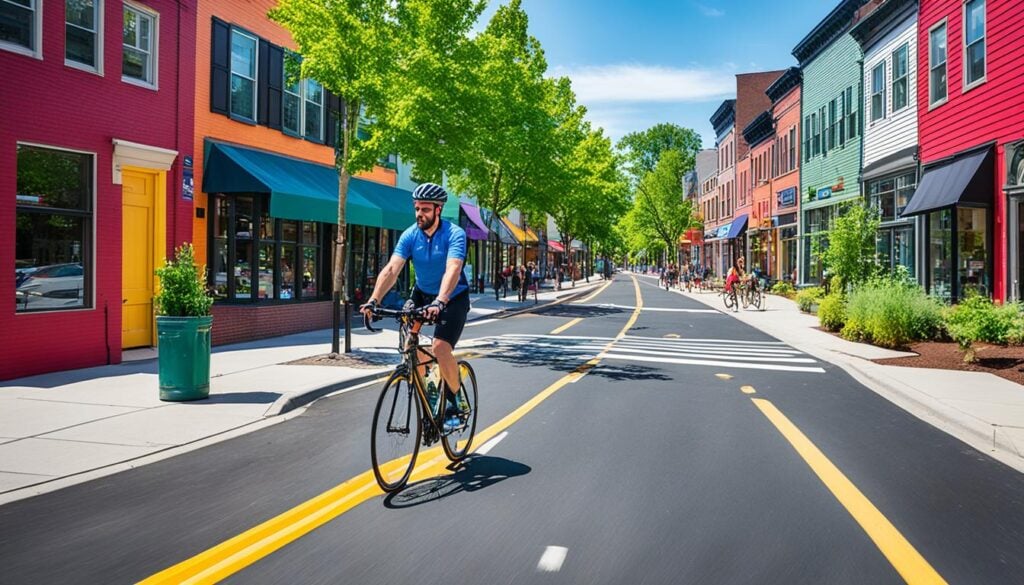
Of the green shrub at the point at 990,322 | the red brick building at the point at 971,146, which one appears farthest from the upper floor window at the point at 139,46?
the red brick building at the point at 971,146

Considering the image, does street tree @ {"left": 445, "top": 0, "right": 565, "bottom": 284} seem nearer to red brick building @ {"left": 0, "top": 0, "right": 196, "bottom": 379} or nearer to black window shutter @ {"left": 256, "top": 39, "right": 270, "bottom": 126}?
black window shutter @ {"left": 256, "top": 39, "right": 270, "bottom": 126}

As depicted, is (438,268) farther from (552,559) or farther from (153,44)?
(153,44)

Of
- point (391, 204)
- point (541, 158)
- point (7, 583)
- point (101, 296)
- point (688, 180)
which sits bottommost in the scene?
point (7, 583)

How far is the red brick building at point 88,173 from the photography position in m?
11.4

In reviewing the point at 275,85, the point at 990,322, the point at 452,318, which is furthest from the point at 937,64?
the point at 452,318

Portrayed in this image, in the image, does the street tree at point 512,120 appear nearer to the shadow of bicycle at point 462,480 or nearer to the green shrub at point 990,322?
the green shrub at point 990,322

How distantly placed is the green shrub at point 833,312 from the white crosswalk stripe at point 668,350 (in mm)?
2288

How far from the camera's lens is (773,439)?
24.4ft

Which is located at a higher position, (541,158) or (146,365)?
(541,158)

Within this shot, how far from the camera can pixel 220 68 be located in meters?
17.1

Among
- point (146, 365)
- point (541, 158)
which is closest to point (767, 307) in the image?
point (541, 158)

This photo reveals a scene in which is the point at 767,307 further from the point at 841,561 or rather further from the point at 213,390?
the point at 841,561

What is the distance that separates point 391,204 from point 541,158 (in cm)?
935

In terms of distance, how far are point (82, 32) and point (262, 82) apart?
6138 millimetres
